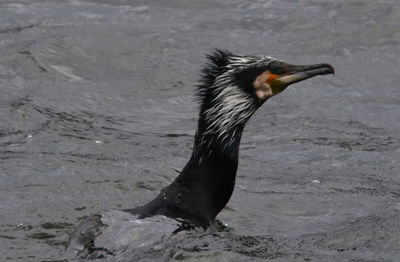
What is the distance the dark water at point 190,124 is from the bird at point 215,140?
311mm

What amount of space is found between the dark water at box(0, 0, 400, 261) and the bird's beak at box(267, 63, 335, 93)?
4.83 feet

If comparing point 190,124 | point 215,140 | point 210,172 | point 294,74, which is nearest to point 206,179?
point 210,172

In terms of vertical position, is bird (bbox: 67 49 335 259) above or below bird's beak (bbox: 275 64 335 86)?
below

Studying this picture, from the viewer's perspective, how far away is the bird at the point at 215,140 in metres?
8.62

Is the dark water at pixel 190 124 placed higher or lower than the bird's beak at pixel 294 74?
lower

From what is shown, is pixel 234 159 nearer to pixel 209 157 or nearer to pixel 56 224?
pixel 209 157

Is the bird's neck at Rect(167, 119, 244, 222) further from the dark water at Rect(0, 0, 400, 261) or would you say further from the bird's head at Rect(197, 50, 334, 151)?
the dark water at Rect(0, 0, 400, 261)

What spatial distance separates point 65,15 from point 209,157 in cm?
823

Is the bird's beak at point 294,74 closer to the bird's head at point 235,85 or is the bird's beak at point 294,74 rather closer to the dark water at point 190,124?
the bird's head at point 235,85

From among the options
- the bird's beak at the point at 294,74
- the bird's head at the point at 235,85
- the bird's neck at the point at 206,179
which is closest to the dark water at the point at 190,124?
the bird's neck at the point at 206,179

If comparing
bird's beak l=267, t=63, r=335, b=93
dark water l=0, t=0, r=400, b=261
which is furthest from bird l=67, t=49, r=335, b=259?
dark water l=0, t=0, r=400, b=261

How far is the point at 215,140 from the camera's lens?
29.1 feet

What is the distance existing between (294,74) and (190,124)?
4.34m

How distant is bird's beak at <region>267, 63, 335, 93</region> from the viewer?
29.1 feet
